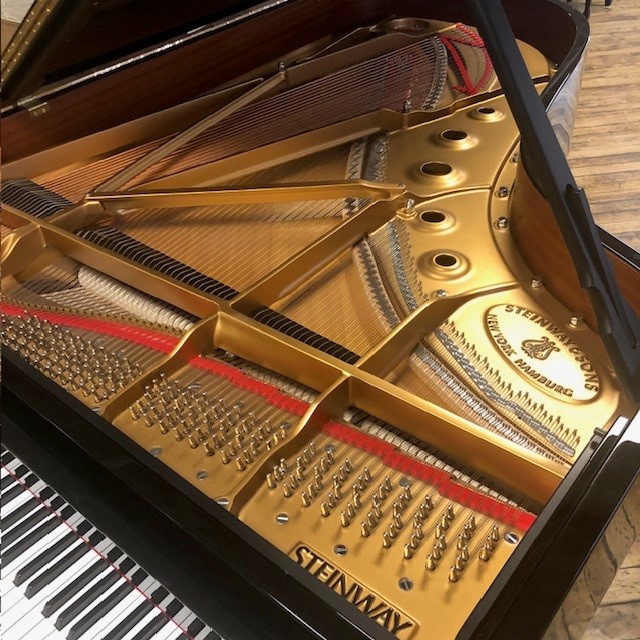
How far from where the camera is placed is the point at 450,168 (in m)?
2.75

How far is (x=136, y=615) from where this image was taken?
1503 millimetres

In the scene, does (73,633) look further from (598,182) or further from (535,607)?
(598,182)

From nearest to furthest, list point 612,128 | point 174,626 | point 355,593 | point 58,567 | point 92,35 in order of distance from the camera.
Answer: point 355,593 → point 174,626 → point 58,567 → point 92,35 → point 612,128

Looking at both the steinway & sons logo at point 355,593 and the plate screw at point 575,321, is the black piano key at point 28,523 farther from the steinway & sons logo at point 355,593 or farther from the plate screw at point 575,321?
the plate screw at point 575,321

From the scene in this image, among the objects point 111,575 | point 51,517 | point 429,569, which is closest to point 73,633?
point 111,575

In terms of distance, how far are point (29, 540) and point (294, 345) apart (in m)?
0.74

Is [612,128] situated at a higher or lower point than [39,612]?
lower

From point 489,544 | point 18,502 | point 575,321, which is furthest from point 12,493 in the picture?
point 575,321

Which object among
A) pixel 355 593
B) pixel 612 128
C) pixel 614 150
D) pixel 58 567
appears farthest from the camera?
pixel 612 128

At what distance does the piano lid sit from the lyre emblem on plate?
1.77 metres

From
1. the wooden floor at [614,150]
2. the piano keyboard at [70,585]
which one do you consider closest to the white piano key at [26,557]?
the piano keyboard at [70,585]

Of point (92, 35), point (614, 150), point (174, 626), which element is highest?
point (92, 35)

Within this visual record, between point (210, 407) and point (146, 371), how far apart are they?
0.73 ft

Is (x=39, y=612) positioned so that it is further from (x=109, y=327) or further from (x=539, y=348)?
(x=539, y=348)
